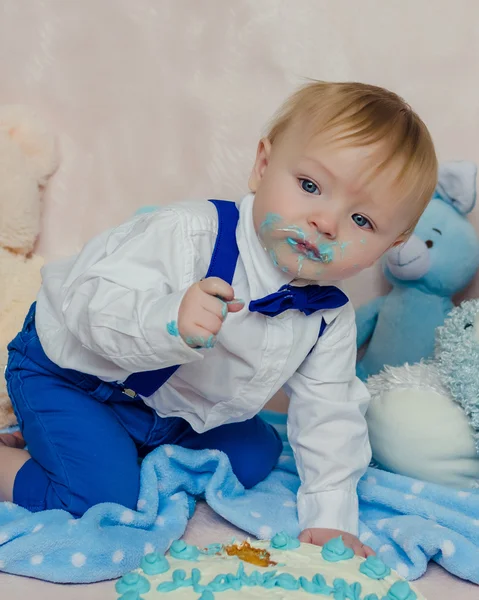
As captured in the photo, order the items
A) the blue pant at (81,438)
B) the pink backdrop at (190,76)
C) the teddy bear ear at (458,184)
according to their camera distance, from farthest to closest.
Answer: the pink backdrop at (190,76), the teddy bear ear at (458,184), the blue pant at (81,438)

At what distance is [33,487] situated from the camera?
1.04 m

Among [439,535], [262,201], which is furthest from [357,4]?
[439,535]

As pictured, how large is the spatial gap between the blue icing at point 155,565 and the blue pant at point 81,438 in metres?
0.27

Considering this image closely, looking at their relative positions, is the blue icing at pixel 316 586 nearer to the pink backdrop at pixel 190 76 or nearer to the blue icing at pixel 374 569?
the blue icing at pixel 374 569

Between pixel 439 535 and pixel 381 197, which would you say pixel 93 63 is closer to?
pixel 381 197

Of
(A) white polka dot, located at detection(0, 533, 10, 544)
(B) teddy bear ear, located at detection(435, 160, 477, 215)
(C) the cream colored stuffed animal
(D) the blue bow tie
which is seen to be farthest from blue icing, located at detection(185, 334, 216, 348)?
(B) teddy bear ear, located at detection(435, 160, 477, 215)

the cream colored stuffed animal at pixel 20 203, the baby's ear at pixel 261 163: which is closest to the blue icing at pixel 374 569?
the baby's ear at pixel 261 163

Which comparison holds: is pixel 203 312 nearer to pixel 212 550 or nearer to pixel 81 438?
pixel 212 550

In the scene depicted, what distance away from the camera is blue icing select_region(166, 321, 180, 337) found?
818 millimetres

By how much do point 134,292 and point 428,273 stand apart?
608 millimetres

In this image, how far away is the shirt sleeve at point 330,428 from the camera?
1045 millimetres

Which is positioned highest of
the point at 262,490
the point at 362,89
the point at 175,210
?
the point at 362,89

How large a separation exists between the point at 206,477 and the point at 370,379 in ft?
0.96

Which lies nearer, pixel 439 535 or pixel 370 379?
pixel 439 535
